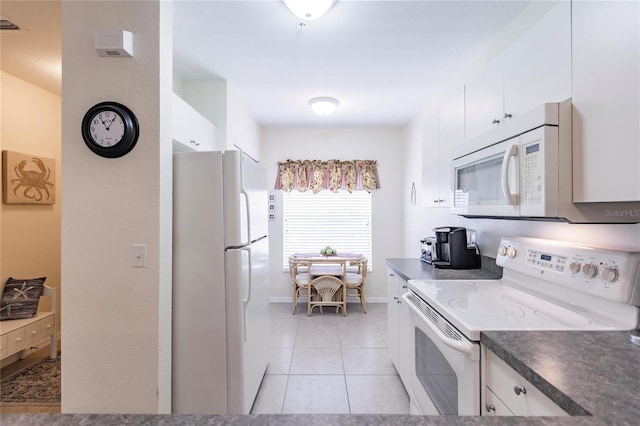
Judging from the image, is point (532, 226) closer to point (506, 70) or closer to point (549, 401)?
point (506, 70)

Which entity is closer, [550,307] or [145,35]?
[550,307]

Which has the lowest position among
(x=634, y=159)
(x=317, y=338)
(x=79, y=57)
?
(x=317, y=338)

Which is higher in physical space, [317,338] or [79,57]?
[79,57]

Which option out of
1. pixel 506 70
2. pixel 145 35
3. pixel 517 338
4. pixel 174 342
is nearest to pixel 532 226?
pixel 506 70

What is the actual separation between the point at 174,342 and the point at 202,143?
1559mm

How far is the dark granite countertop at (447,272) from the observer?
2076 mm

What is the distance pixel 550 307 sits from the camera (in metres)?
1.44

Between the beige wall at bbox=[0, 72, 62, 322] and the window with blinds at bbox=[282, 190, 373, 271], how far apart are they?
265cm

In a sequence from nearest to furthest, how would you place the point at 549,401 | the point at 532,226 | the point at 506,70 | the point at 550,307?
the point at 549,401 → the point at 550,307 → the point at 506,70 → the point at 532,226

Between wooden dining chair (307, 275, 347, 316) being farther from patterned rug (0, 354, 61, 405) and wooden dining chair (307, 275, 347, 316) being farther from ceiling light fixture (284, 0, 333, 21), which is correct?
ceiling light fixture (284, 0, 333, 21)

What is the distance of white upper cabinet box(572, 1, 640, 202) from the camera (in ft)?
3.18

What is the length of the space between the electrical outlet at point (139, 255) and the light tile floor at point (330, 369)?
4.30 feet

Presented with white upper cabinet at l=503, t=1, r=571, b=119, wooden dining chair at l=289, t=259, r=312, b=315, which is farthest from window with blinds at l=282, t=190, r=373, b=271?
white upper cabinet at l=503, t=1, r=571, b=119

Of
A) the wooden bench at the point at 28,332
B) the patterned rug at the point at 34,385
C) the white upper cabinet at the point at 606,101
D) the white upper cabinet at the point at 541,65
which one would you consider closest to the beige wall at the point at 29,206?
the wooden bench at the point at 28,332
